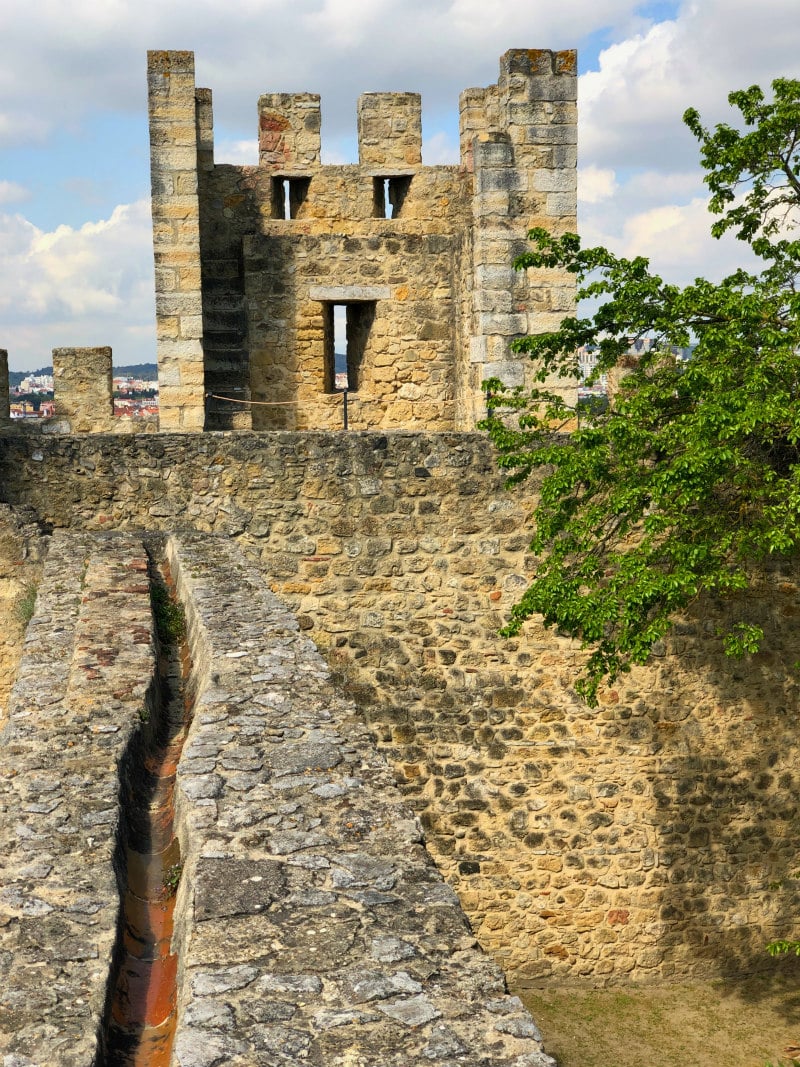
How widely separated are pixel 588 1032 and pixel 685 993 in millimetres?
987

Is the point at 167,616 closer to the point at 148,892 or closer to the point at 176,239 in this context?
the point at 148,892

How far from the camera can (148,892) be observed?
338 cm

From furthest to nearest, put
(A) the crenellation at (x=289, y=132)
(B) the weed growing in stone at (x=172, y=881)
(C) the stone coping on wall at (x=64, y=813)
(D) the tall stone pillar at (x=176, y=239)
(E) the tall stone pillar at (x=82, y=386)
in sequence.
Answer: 1. (A) the crenellation at (x=289, y=132)
2. (E) the tall stone pillar at (x=82, y=386)
3. (D) the tall stone pillar at (x=176, y=239)
4. (B) the weed growing in stone at (x=172, y=881)
5. (C) the stone coping on wall at (x=64, y=813)

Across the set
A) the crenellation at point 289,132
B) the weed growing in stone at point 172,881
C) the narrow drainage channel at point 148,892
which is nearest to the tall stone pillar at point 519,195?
the crenellation at point 289,132

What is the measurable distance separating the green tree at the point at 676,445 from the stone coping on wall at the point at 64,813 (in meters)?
2.87

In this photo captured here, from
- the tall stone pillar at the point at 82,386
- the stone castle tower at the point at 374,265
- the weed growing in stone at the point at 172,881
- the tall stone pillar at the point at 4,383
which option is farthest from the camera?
the stone castle tower at the point at 374,265

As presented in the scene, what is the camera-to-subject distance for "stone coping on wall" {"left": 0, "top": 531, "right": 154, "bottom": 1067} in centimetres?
240

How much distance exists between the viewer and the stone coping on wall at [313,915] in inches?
89.7

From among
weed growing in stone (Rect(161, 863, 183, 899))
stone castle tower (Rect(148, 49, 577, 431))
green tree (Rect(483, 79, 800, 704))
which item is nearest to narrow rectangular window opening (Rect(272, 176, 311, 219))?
stone castle tower (Rect(148, 49, 577, 431))

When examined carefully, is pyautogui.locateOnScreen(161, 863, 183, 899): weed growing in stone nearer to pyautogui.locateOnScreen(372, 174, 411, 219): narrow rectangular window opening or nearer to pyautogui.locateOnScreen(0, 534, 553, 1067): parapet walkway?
pyautogui.locateOnScreen(0, 534, 553, 1067): parapet walkway

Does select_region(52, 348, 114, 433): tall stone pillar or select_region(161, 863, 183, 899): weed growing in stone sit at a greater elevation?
select_region(52, 348, 114, 433): tall stone pillar

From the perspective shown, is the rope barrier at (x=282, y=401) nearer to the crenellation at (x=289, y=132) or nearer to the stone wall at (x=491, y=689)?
the crenellation at (x=289, y=132)

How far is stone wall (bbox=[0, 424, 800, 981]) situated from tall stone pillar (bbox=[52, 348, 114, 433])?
3387mm

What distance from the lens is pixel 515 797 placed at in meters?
8.40
